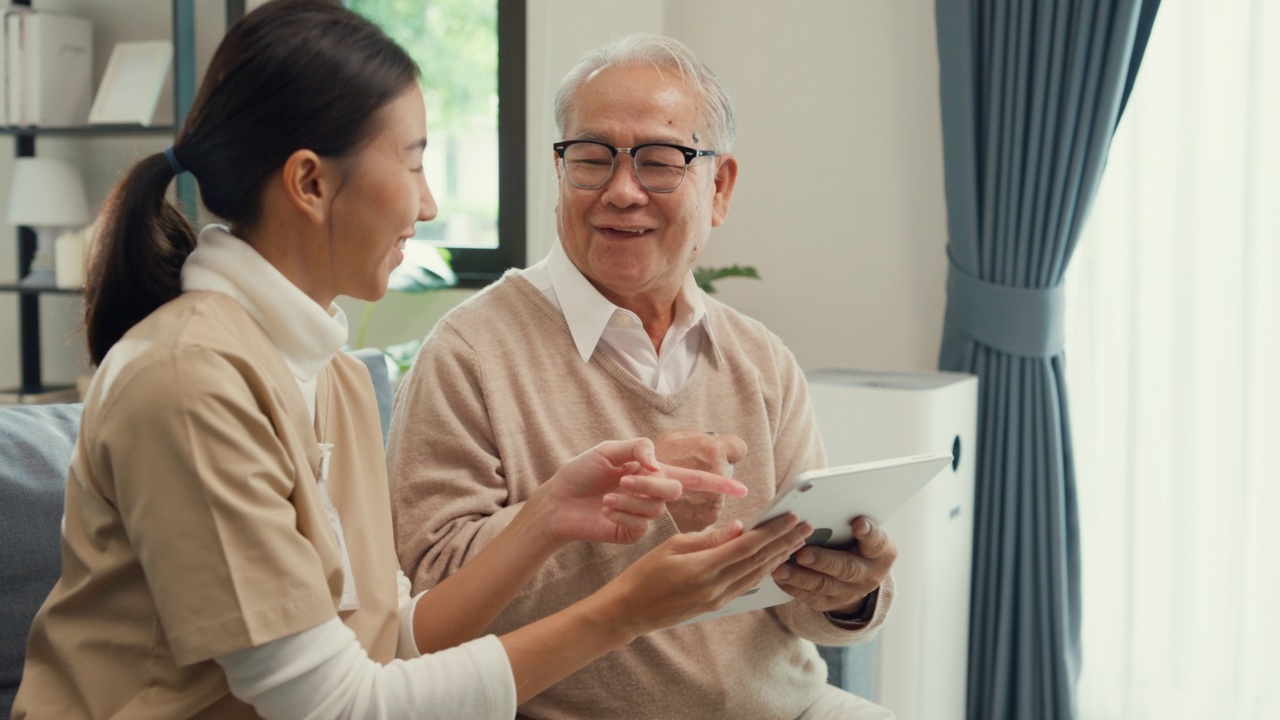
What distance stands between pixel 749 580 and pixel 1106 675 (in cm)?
195

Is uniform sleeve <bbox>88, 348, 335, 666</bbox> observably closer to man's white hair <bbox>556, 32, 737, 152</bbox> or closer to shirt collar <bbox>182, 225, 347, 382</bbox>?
shirt collar <bbox>182, 225, 347, 382</bbox>

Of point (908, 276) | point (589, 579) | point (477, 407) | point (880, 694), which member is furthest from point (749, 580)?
point (908, 276)

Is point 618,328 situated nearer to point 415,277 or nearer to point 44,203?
point 415,277

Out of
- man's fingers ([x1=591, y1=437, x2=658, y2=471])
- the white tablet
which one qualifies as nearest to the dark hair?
man's fingers ([x1=591, y1=437, x2=658, y2=471])

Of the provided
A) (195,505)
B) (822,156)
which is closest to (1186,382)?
(822,156)

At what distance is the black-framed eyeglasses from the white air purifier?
3.34ft

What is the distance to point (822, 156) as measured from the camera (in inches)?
122

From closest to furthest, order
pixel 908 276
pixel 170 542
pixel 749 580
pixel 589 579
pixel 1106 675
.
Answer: pixel 170 542, pixel 749 580, pixel 589 579, pixel 1106 675, pixel 908 276

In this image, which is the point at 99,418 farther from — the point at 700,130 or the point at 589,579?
the point at 700,130

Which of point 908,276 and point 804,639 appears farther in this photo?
point 908,276

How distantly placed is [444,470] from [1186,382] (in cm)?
198

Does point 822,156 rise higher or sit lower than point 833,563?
higher

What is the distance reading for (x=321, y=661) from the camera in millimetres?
915

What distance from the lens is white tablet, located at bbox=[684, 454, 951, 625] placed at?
1141mm
